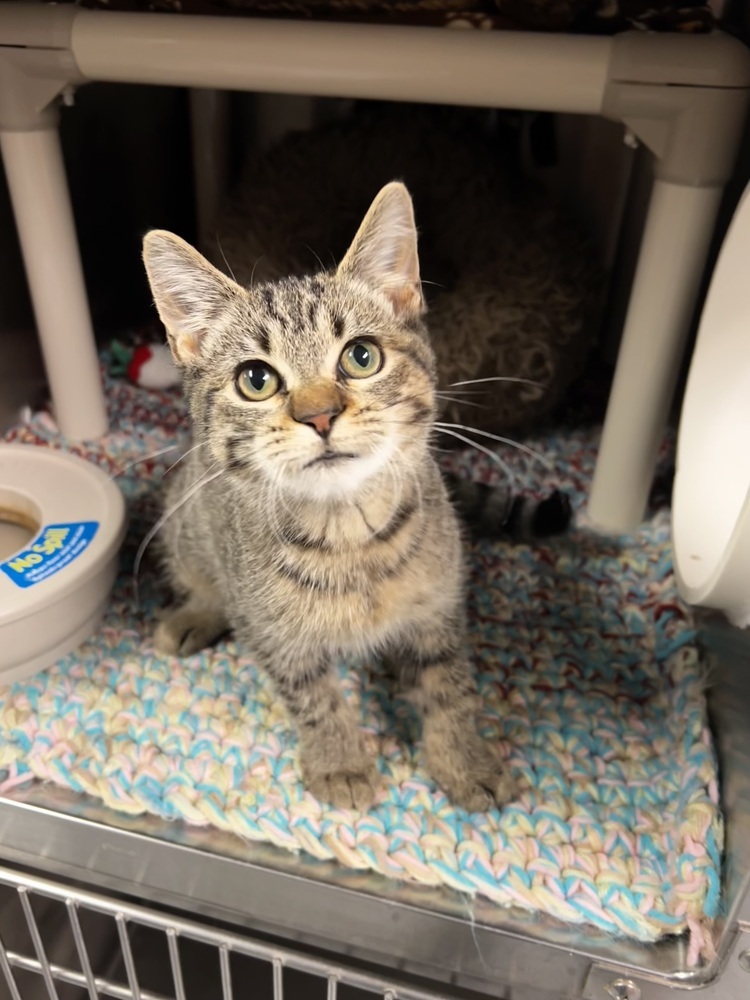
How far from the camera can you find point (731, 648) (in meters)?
0.92

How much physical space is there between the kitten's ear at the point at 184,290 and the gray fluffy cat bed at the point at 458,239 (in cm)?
58

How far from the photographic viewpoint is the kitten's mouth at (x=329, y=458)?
707 mm

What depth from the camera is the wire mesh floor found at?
77 centimetres

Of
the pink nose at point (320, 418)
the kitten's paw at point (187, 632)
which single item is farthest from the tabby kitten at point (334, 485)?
the kitten's paw at point (187, 632)

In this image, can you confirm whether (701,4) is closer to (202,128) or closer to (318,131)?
(318,131)

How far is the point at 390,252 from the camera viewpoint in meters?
0.79

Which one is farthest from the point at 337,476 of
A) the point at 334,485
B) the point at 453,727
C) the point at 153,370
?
the point at 153,370

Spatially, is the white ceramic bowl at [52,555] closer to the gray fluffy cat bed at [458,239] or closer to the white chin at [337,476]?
the white chin at [337,476]

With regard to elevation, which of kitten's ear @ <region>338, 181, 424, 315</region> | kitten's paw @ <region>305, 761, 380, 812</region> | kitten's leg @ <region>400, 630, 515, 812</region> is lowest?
kitten's paw @ <region>305, 761, 380, 812</region>

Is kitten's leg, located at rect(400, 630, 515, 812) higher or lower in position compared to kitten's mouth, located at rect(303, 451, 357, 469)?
lower

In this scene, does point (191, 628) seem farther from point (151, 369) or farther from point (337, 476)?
point (151, 369)

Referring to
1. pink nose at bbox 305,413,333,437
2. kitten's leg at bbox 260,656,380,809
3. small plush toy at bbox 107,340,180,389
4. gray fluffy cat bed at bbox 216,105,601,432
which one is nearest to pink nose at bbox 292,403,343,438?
pink nose at bbox 305,413,333,437

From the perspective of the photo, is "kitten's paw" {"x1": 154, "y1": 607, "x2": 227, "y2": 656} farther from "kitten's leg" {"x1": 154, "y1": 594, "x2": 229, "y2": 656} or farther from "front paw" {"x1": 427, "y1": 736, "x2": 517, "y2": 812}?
"front paw" {"x1": 427, "y1": 736, "x2": 517, "y2": 812}

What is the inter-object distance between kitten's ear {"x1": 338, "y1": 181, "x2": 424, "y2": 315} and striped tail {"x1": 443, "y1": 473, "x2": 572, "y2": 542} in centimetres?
42
